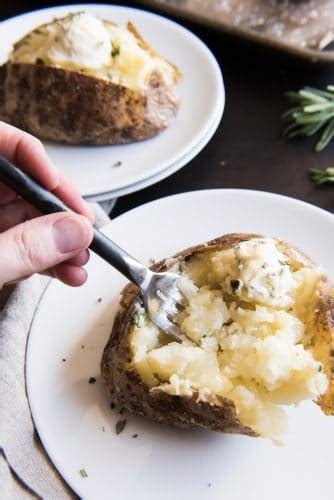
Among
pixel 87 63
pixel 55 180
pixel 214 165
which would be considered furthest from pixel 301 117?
pixel 55 180

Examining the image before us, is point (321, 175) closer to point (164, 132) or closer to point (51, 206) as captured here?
point (164, 132)

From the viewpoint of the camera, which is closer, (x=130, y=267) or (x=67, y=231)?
(x=67, y=231)

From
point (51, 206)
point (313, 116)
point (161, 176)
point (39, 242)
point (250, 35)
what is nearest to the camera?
point (39, 242)

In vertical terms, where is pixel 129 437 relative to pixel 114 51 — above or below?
below

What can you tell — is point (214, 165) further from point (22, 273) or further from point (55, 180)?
point (22, 273)

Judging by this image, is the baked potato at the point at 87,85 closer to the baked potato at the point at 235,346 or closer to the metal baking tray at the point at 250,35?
the metal baking tray at the point at 250,35

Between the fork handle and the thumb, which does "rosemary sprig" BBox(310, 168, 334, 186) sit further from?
the thumb

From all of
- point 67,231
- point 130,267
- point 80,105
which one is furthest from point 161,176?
point 67,231
